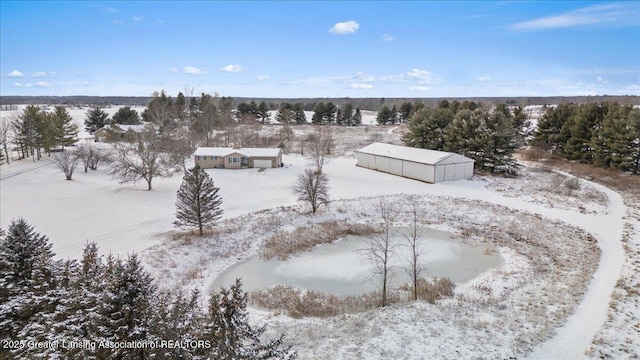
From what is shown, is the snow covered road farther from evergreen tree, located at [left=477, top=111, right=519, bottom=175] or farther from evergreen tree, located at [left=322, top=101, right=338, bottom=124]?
evergreen tree, located at [left=322, top=101, right=338, bottom=124]

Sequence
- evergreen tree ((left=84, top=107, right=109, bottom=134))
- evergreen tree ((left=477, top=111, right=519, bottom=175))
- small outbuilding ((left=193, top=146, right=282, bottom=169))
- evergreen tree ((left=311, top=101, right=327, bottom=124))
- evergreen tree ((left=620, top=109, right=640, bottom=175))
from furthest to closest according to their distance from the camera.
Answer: evergreen tree ((left=311, top=101, right=327, bottom=124)) < evergreen tree ((left=84, top=107, right=109, bottom=134)) < small outbuilding ((left=193, top=146, right=282, bottom=169)) < evergreen tree ((left=477, top=111, right=519, bottom=175)) < evergreen tree ((left=620, top=109, right=640, bottom=175))

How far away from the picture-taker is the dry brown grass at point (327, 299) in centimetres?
1447

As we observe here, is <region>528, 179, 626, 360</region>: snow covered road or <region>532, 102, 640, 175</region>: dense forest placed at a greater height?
<region>532, 102, 640, 175</region>: dense forest

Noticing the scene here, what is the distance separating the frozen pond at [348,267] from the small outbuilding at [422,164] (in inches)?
539

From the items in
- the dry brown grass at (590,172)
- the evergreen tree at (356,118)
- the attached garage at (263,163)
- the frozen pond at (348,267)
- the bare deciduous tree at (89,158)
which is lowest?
the frozen pond at (348,267)

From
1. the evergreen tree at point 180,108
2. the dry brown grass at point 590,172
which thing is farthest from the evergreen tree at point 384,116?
the evergreen tree at point 180,108

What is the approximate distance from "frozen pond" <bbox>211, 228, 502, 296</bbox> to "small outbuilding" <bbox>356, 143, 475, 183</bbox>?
13.7 metres

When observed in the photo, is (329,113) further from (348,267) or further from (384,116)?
(348,267)

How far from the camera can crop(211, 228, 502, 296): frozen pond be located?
17.3 m

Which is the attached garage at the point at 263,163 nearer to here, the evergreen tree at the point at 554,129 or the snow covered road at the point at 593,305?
the snow covered road at the point at 593,305

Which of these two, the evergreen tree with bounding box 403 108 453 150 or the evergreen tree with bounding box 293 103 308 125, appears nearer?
the evergreen tree with bounding box 403 108 453 150

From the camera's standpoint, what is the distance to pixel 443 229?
80.8 ft

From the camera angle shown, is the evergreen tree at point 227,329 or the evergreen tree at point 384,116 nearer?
the evergreen tree at point 227,329

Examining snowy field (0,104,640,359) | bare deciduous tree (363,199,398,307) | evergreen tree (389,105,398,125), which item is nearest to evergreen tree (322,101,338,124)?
evergreen tree (389,105,398,125)
